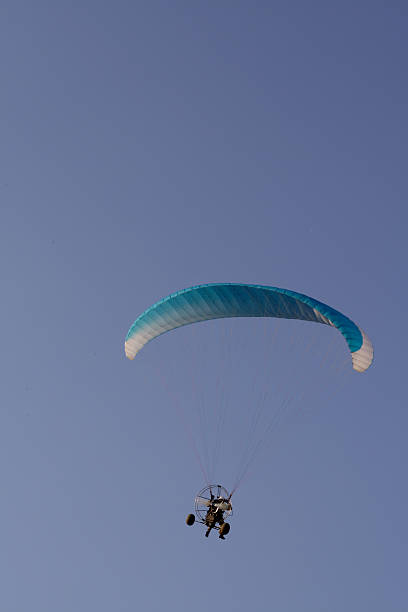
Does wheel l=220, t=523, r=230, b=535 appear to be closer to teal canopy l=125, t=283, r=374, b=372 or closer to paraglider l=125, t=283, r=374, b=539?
paraglider l=125, t=283, r=374, b=539

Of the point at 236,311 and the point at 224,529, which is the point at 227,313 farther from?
the point at 224,529

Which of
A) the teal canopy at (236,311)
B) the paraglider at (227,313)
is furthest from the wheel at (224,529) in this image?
the teal canopy at (236,311)

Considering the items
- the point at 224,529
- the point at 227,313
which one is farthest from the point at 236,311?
the point at 224,529

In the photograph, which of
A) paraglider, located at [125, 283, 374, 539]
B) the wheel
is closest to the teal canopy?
paraglider, located at [125, 283, 374, 539]

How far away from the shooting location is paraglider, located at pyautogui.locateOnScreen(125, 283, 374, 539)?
4019cm

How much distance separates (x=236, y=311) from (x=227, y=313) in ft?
1.35

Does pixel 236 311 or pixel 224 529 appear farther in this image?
pixel 236 311

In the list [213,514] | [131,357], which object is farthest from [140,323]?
A: [213,514]

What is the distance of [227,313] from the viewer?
42938 mm

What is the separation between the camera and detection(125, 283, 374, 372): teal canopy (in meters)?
40.1

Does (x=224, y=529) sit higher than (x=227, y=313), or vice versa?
(x=227, y=313)

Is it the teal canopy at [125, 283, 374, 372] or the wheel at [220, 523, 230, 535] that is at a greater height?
the teal canopy at [125, 283, 374, 372]

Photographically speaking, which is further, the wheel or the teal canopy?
the wheel

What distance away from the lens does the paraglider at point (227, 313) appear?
40188 millimetres
